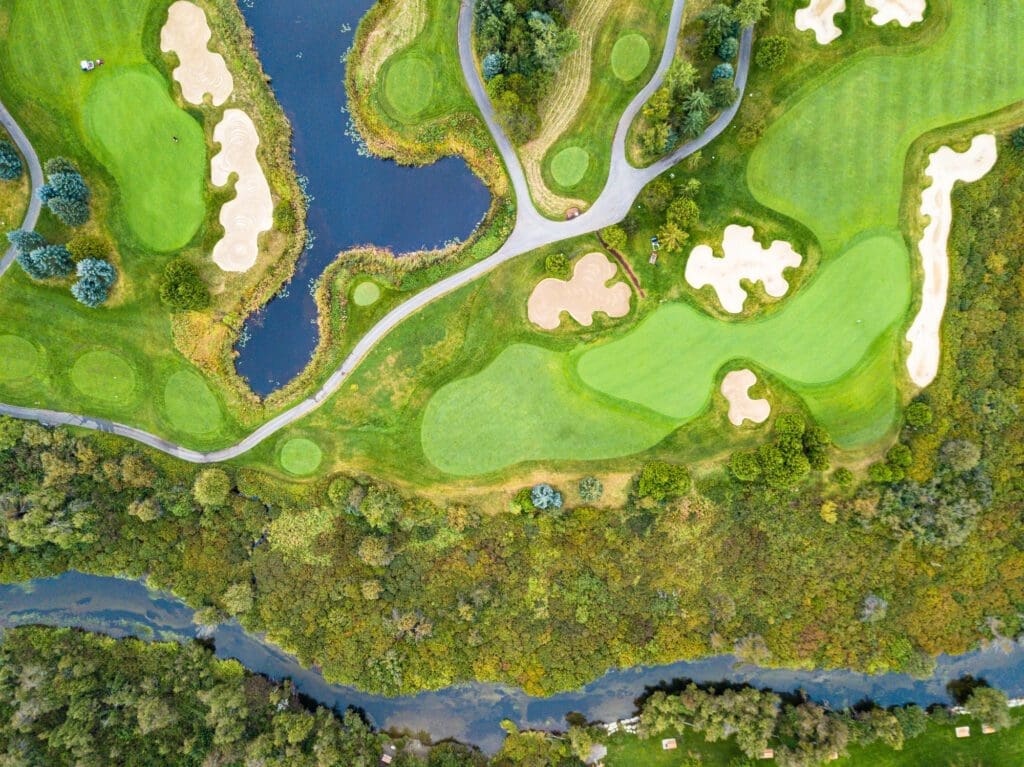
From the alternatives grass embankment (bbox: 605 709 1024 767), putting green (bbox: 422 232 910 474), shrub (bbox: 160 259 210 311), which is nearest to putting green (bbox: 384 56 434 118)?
shrub (bbox: 160 259 210 311)

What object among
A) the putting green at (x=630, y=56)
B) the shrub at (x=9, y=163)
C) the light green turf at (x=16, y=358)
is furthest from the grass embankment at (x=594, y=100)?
the light green turf at (x=16, y=358)

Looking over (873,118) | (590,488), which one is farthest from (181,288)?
(873,118)

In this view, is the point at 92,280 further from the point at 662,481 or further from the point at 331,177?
the point at 662,481

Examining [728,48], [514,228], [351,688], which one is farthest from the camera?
[351,688]

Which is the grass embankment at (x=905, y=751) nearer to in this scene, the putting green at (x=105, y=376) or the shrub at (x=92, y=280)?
the putting green at (x=105, y=376)

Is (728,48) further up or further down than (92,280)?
further up

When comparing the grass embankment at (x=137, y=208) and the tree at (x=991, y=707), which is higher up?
the grass embankment at (x=137, y=208)
